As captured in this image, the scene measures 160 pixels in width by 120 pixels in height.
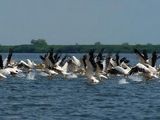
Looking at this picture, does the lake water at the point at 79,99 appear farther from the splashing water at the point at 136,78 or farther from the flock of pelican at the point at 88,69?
the flock of pelican at the point at 88,69

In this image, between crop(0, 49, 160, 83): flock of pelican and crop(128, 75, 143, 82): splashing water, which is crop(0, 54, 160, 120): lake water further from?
crop(0, 49, 160, 83): flock of pelican

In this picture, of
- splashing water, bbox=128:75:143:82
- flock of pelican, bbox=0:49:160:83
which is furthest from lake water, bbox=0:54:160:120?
flock of pelican, bbox=0:49:160:83

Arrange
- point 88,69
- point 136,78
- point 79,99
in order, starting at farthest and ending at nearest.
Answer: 1. point 136,78
2. point 88,69
3. point 79,99

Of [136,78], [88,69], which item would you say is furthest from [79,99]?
[136,78]

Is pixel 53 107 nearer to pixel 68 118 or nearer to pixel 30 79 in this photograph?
pixel 68 118

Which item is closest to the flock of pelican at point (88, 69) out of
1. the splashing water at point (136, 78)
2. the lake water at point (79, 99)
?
the splashing water at point (136, 78)

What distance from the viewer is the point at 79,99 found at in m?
32.8

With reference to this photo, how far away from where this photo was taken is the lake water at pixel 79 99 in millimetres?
27373

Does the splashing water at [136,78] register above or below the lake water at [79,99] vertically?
above

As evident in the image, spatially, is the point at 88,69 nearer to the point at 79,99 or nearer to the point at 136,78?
the point at 136,78

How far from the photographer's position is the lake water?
89.8 ft

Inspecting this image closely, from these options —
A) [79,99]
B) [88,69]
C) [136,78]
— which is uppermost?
[88,69]

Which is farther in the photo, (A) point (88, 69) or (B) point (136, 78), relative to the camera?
(B) point (136, 78)

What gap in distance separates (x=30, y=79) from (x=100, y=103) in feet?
46.7
